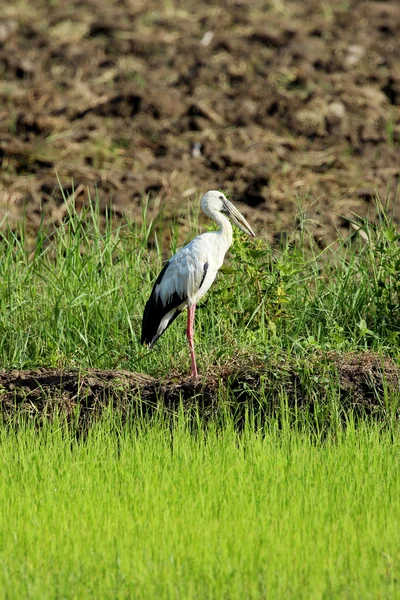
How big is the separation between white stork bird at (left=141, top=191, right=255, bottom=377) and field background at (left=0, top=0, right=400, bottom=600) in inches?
9.9

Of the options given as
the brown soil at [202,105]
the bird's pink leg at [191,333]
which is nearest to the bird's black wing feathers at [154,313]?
the bird's pink leg at [191,333]

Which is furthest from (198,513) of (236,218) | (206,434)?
(236,218)

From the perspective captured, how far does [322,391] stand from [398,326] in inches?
40.8

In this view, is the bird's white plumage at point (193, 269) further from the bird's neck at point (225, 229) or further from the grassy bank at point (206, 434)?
the grassy bank at point (206, 434)

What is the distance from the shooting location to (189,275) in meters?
6.55

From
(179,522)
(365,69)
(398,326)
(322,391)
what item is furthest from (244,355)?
(365,69)

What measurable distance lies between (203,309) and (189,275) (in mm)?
864

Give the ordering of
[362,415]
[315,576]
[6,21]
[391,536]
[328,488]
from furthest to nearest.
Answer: [6,21], [362,415], [328,488], [391,536], [315,576]

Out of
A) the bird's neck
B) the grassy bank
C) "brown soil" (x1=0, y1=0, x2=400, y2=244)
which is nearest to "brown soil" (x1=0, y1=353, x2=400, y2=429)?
the grassy bank

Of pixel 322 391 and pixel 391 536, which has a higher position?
pixel 391 536

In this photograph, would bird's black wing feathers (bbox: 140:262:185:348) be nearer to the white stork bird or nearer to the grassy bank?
the white stork bird

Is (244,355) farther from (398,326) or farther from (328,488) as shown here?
(328,488)

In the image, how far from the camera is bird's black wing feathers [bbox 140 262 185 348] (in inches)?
256

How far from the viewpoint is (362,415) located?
610 centimetres
